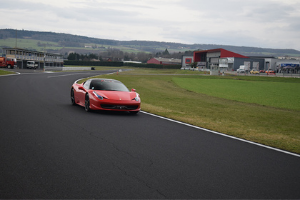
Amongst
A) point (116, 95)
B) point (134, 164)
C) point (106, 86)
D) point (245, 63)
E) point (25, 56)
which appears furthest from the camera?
point (245, 63)

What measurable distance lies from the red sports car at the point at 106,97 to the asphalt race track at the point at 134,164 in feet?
7.85

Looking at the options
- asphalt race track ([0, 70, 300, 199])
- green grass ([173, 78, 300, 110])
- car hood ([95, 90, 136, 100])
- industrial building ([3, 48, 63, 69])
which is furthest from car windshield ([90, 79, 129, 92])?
industrial building ([3, 48, 63, 69])

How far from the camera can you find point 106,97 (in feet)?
39.7

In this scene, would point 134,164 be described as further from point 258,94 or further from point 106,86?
point 258,94

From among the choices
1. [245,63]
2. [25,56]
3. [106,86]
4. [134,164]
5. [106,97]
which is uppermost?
[245,63]

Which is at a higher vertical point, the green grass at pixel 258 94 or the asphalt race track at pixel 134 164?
the green grass at pixel 258 94

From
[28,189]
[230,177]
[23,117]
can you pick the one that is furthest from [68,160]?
[23,117]

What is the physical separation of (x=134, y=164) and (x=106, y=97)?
6450 mm

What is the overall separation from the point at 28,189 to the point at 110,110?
25.0 feet

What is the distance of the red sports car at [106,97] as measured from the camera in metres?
→ 12.0

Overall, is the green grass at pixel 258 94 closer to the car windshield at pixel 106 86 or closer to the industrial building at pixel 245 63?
the car windshield at pixel 106 86

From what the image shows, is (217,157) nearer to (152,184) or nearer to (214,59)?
(152,184)

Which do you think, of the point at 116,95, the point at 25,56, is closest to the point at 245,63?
the point at 25,56

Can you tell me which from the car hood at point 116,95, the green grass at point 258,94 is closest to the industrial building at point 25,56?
the green grass at point 258,94
